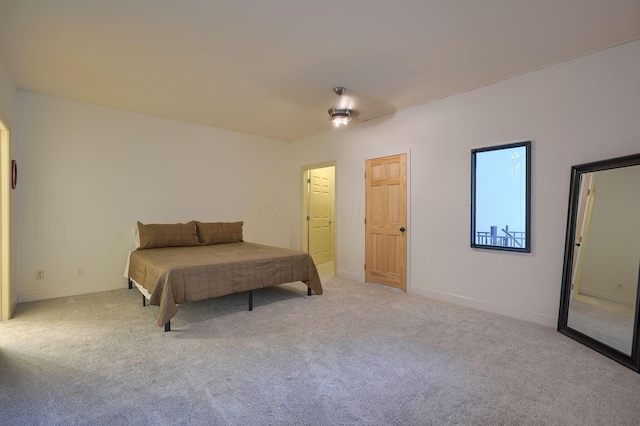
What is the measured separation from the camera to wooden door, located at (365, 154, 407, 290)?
4375 mm

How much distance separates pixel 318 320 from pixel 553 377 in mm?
1948

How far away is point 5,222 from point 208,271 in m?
2.12

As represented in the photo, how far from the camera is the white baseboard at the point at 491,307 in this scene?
3.07 meters

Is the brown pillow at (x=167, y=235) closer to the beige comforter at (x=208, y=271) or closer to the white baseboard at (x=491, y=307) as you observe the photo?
the beige comforter at (x=208, y=271)

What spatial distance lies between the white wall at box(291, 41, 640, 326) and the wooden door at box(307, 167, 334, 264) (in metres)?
1.76

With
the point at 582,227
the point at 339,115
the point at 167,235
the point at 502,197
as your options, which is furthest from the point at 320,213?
the point at 582,227

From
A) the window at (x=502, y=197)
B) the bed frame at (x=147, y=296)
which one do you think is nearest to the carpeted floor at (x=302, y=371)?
the bed frame at (x=147, y=296)

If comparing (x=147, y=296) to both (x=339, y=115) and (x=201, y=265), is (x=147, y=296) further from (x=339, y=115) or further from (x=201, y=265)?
(x=339, y=115)

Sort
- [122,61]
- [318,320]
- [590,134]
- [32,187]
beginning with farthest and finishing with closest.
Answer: [32,187]
[318,320]
[122,61]
[590,134]

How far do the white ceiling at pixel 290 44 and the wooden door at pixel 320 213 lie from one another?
8.35ft

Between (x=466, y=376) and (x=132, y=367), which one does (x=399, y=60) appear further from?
(x=132, y=367)

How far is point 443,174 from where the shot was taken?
3930mm

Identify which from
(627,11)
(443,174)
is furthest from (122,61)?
(627,11)

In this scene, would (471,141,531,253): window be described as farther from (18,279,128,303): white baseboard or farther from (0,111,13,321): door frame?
(0,111,13,321): door frame
